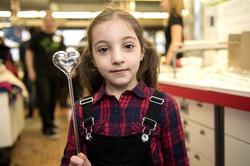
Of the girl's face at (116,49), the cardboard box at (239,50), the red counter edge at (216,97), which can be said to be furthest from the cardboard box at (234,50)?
the girl's face at (116,49)

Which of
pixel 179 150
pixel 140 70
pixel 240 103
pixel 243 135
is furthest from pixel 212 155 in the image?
pixel 140 70

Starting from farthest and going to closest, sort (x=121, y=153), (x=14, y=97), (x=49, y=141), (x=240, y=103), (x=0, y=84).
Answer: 1. (x=49, y=141)
2. (x=14, y=97)
3. (x=0, y=84)
4. (x=240, y=103)
5. (x=121, y=153)

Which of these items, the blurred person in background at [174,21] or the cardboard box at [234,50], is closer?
the cardboard box at [234,50]

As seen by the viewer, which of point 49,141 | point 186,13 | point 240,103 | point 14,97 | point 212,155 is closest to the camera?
point 240,103

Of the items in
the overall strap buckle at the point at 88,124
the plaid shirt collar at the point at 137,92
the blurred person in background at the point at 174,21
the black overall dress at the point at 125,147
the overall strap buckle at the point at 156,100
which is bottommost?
the black overall dress at the point at 125,147

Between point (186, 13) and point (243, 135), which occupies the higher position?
point (186, 13)

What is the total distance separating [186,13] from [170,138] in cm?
267

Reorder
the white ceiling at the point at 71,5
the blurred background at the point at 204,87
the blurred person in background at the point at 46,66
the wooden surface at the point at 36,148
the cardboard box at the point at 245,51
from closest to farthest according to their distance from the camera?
the blurred background at the point at 204,87 → the cardboard box at the point at 245,51 → the wooden surface at the point at 36,148 → the blurred person in background at the point at 46,66 → the white ceiling at the point at 71,5

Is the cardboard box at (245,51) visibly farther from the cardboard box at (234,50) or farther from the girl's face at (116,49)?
the girl's face at (116,49)

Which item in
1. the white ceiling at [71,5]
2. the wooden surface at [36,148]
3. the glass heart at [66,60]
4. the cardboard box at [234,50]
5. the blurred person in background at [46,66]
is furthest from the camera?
the white ceiling at [71,5]

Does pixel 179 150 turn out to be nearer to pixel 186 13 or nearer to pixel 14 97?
pixel 14 97

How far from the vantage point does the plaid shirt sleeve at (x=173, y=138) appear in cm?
90

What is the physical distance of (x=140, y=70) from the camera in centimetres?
113

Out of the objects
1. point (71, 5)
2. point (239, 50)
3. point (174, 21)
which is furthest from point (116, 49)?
point (71, 5)
